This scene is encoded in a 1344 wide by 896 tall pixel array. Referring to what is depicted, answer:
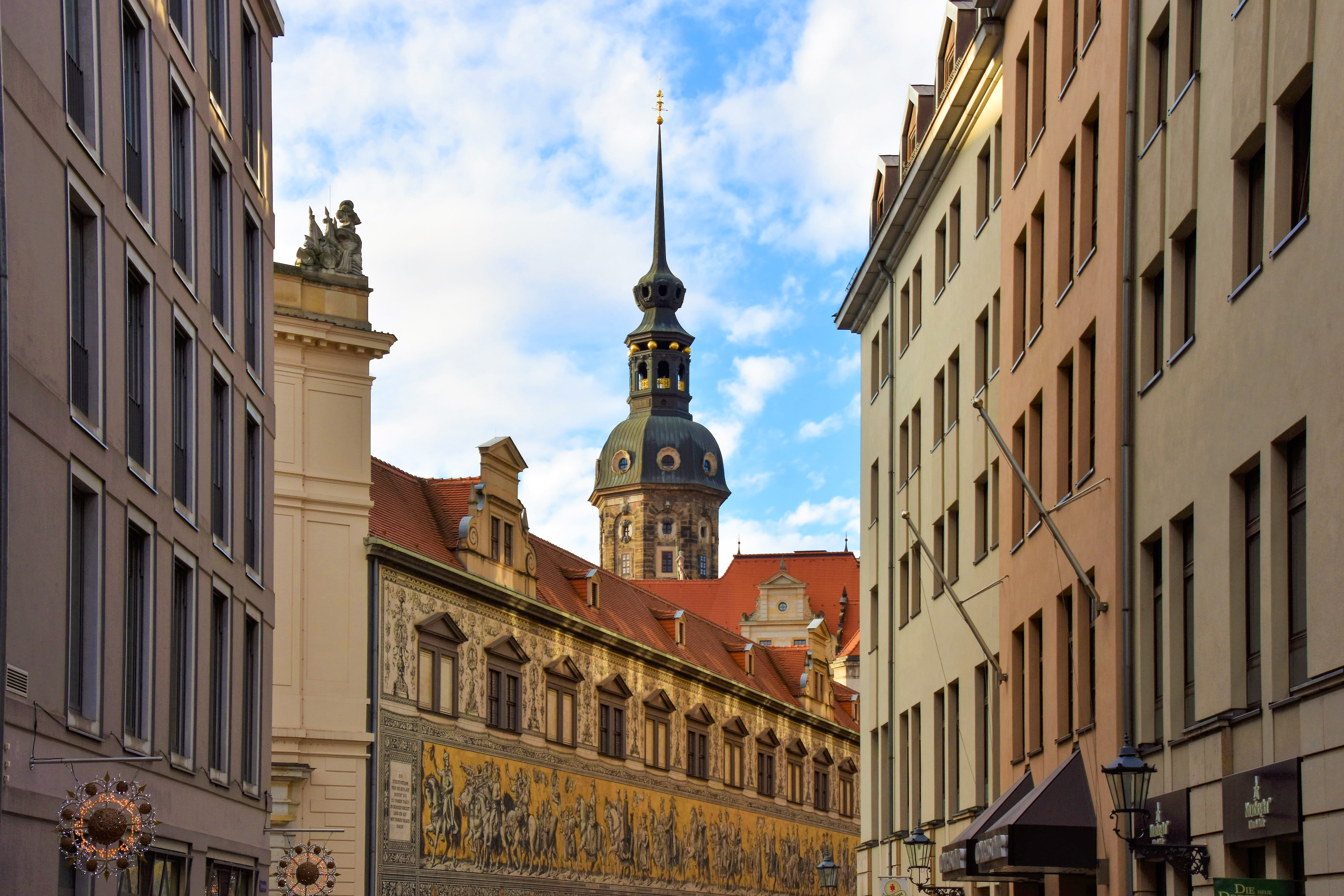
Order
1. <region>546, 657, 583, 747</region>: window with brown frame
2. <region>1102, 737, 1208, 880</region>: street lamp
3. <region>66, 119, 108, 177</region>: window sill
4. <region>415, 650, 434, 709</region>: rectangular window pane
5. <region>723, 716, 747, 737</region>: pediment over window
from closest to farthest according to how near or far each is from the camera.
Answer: <region>1102, 737, 1208, 880</region>: street lamp → <region>66, 119, 108, 177</region>: window sill → <region>415, 650, 434, 709</region>: rectangular window pane → <region>546, 657, 583, 747</region>: window with brown frame → <region>723, 716, 747, 737</region>: pediment over window

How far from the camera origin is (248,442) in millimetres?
27125

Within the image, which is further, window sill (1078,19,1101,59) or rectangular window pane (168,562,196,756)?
rectangular window pane (168,562,196,756)

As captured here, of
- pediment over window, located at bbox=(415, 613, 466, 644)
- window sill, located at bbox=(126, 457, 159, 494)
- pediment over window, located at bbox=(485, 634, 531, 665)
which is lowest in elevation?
pediment over window, located at bbox=(485, 634, 531, 665)

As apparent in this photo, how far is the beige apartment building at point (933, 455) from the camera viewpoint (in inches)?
1068

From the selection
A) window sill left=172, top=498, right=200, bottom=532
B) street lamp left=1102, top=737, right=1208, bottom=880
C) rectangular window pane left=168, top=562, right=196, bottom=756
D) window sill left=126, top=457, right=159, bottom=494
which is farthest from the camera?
rectangular window pane left=168, top=562, right=196, bottom=756

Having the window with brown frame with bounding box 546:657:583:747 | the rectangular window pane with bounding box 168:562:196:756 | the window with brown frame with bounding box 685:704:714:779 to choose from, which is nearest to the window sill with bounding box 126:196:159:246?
the rectangular window pane with bounding box 168:562:196:756

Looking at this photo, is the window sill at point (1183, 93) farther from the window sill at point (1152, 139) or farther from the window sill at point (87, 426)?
the window sill at point (87, 426)

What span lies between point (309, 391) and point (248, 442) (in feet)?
36.8

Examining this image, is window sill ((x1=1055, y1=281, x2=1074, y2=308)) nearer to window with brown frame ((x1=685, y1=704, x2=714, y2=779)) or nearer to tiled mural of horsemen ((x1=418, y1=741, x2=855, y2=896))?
tiled mural of horsemen ((x1=418, y1=741, x2=855, y2=896))

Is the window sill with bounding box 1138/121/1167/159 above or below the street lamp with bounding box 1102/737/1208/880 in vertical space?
above

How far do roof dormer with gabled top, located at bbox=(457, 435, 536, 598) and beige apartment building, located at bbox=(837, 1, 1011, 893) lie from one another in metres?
8.42

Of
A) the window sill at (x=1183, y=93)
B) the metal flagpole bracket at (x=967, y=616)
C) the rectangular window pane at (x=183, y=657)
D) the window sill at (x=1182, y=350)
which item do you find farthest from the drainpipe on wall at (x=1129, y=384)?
the rectangular window pane at (x=183, y=657)

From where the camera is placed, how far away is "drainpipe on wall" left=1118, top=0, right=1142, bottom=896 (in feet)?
60.4

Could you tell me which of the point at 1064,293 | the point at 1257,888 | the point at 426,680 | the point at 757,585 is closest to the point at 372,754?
the point at 426,680
